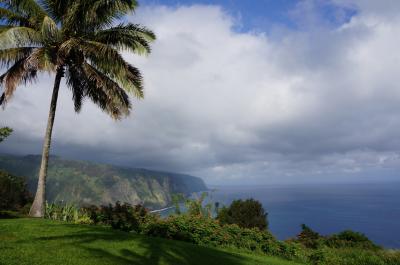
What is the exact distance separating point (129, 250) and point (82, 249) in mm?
1315

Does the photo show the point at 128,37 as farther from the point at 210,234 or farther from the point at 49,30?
the point at 210,234

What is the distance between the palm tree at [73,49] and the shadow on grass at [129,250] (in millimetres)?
6240

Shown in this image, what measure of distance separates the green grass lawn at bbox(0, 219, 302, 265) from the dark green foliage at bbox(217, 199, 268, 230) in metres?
36.7

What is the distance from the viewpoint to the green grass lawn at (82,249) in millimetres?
7244

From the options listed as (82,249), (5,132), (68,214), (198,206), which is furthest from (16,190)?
(82,249)

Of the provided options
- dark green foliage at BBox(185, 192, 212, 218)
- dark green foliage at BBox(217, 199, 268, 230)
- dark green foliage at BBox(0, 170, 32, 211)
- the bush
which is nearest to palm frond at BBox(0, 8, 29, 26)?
the bush

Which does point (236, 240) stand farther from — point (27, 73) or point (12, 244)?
point (27, 73)

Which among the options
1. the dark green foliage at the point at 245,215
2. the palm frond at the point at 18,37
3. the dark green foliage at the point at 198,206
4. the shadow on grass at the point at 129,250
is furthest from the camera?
the dark green foliage at the point at 245,215

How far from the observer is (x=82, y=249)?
332 inches

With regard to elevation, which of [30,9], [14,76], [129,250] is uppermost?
[30,9]

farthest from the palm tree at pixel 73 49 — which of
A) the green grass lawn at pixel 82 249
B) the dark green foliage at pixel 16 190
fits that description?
the dark green foliage at pixel 16 190

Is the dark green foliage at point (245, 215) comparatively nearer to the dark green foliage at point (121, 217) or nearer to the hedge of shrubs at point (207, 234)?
the hedge of shrubs at point (207, 234)

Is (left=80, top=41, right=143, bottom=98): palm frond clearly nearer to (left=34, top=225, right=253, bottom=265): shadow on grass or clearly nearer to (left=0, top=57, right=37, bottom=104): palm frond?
(left=0, top=57, right=37, bottom=104): palm frond

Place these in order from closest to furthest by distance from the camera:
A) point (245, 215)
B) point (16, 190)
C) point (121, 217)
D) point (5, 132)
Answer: point (121, 217) → point (5, 132) → point (16, 190) → point (245, 215)
